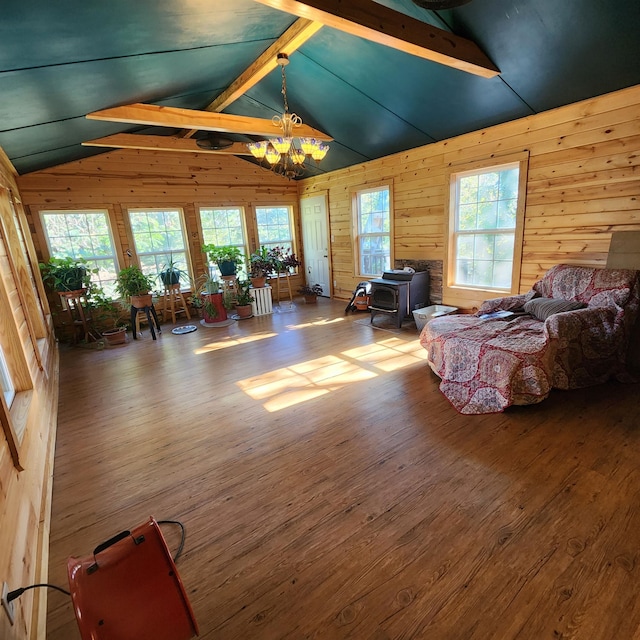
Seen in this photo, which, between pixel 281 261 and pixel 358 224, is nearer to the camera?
pixel 358 224

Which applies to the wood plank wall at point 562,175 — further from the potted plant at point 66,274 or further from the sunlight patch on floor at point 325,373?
the potted plant at point 66,274

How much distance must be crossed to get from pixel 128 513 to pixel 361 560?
1.22 meters

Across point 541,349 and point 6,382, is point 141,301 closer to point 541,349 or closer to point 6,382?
point 6,382

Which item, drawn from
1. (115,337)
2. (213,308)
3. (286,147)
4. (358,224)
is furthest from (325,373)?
(358,224)

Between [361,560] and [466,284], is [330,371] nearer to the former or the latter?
[361,560]

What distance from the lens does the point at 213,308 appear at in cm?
552

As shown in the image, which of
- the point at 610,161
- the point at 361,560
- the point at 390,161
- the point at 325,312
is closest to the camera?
the point at 361,560

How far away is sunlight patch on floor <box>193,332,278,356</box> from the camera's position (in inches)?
171

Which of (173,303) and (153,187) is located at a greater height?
(153,187)

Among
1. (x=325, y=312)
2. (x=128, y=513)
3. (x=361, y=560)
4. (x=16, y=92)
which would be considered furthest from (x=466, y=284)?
(x=16, y=92)

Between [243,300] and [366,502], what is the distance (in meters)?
4.52

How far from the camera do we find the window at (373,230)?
18.2 feet

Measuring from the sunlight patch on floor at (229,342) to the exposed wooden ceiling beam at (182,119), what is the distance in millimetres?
2604

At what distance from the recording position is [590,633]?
3.82ft
